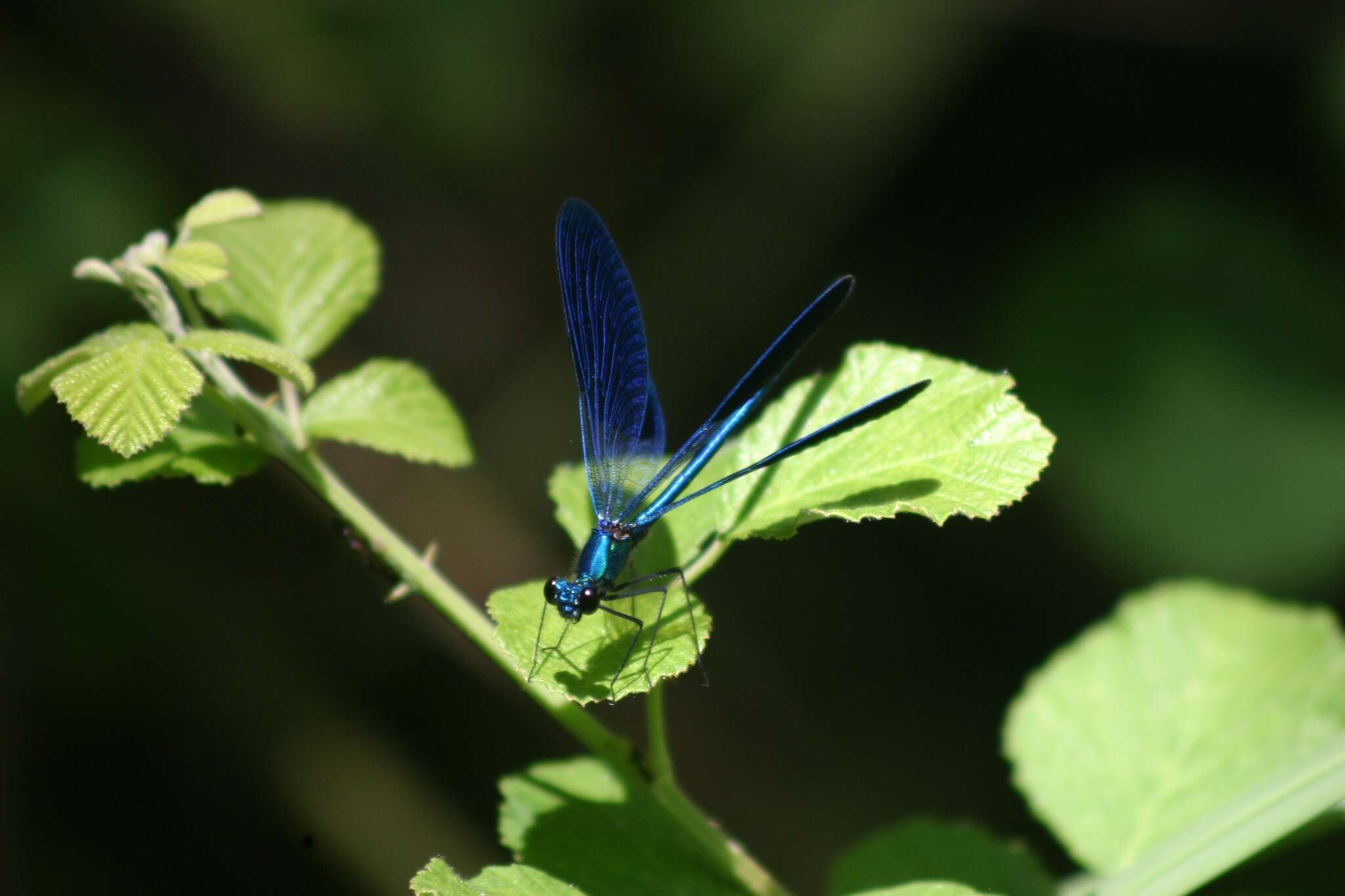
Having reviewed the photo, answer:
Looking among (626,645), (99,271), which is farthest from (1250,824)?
(99,271)

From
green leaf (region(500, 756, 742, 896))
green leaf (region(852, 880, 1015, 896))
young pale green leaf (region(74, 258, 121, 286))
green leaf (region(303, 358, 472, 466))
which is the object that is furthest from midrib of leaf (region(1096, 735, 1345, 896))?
young pale green leaf (region(74, 258, 121, 286))

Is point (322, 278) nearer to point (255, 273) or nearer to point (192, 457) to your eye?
point (255, 273)

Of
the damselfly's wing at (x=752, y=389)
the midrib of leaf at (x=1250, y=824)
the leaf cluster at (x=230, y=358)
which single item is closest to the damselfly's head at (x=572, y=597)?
the damselfly's wing at (x=752, y=389)

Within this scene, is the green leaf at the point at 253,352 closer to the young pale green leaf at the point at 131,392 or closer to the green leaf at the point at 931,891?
the young pale green leaf at the point at 131,392

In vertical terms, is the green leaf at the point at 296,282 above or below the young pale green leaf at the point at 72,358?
above

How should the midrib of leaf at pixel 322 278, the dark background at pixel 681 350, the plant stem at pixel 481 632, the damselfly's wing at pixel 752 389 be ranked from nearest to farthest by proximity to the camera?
the plant stem at pixel 481 632 → the damselfly's wing at pixel 752 389 → the midrib of leaf at pixel 322 278 → the dark background at pixel 681 350

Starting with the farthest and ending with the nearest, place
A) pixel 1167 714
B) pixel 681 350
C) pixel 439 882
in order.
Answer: pixel 681 350 < pixel 1167 714 < pixel 439 882

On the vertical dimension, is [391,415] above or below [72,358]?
above
